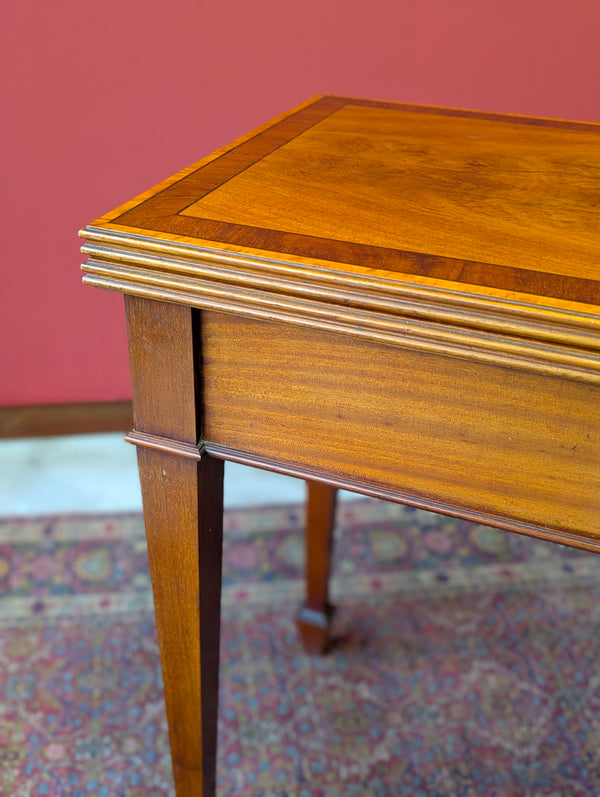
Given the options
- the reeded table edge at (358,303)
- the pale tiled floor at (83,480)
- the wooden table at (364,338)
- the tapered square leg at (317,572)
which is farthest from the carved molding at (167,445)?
the pale tiled floor at (83,480)

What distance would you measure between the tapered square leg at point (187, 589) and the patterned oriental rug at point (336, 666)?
0.29 m

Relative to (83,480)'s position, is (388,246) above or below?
above

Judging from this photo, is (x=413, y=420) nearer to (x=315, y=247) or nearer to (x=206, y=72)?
(x=315, y=247)

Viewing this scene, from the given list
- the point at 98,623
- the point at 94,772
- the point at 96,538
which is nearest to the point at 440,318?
the point at 94,772

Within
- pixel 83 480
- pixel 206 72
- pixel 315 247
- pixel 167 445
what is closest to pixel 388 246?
A: pixel 315 247

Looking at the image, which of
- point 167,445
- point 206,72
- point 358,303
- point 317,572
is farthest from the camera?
point 206,72

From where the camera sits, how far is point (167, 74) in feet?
4.75

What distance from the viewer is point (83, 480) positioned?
5.38 ft

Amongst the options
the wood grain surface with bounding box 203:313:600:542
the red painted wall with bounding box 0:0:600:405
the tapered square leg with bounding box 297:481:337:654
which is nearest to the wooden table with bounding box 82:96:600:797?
the wood grain surface with bounding box 203:313:600:542

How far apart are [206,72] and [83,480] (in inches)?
33.2

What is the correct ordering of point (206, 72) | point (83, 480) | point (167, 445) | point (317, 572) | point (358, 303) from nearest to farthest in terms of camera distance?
point (358, 303) → point (167, 445) → point (317, 572) → point (206, 72) → point (83, 480)

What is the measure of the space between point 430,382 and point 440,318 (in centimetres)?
6

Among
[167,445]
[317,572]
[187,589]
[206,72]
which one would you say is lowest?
[317,572]

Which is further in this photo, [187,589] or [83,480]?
[83,480]
